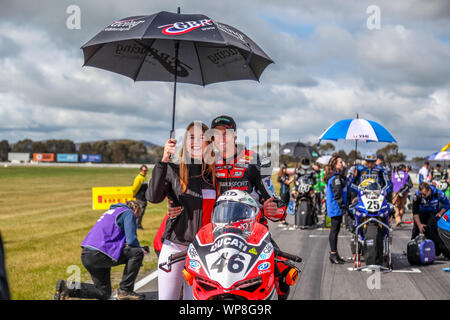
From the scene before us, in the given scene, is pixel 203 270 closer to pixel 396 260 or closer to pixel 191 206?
pixel 191 206

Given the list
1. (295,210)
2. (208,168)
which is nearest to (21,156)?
(295,210)

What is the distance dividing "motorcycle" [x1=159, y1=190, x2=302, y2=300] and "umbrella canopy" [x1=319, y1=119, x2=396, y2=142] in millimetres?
6141

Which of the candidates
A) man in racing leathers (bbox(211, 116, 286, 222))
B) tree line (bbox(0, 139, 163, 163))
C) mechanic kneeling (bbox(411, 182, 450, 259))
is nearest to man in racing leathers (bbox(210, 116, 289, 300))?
man in racing leathers (bbox(211, 116, 286, 222))

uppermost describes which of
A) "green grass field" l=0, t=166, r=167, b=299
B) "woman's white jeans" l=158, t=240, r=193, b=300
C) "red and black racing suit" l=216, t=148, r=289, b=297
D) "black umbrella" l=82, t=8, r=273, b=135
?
"black umbrella" l=82, t=8, r=273, b=135

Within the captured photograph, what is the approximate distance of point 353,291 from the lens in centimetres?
671

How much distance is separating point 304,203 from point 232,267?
11.3 meters

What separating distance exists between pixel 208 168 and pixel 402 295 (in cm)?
423

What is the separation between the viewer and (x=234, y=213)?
3.54 m

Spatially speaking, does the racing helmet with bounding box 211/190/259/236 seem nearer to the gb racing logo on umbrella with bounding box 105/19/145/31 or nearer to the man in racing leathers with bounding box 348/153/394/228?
the gb racing logo on umbrella with bounding box 105/19/145/31

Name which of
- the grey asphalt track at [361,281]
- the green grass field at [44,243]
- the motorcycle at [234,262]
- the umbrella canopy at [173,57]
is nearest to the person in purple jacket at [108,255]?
the grey asphalt track at [361,281]

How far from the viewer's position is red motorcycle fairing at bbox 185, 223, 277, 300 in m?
3.07

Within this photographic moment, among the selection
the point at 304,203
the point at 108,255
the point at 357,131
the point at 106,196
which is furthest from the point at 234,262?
the point at 304,203

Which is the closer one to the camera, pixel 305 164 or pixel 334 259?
pixel 334 259

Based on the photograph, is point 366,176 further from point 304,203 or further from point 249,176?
point 304,203
